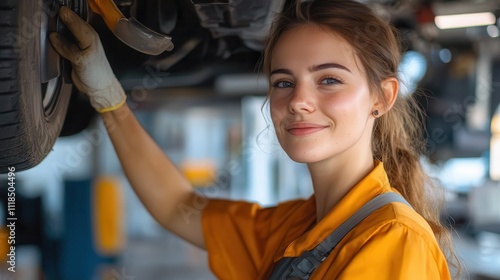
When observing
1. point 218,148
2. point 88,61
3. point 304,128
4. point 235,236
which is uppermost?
point 88,61

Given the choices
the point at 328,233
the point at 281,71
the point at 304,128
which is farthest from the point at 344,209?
the point at 281,71

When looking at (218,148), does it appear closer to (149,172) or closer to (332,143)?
(149,172)

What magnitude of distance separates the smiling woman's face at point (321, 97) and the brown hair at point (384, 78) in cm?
2

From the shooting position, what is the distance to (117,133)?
1.25 meters

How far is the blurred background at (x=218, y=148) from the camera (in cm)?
180

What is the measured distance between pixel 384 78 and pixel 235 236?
1.54 feet

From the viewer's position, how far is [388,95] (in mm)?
1056

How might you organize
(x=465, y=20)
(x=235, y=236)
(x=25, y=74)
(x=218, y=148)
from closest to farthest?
(x=25, y=74) < (x=235, y=236) < (x=465, y=20) < (x=218, y=148)

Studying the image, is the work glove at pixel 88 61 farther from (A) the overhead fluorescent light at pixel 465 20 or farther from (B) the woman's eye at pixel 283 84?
(A) the overhead fluorescent light at pixel 465 20

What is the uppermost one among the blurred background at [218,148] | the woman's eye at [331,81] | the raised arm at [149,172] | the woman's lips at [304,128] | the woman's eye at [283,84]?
the woman's eye at [331,81]

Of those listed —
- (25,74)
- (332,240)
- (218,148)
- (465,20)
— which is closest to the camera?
(25,74)

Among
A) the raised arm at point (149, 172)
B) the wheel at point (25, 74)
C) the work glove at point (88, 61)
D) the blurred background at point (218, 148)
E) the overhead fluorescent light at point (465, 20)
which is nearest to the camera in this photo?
the wheel at point (25, 74)

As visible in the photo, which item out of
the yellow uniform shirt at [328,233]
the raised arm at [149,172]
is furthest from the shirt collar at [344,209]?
the raised arm at [149,172]

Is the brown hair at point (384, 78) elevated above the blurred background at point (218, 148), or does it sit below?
above
